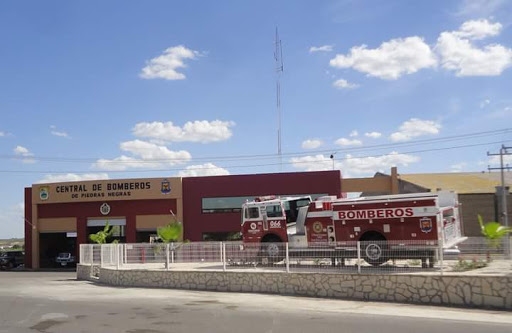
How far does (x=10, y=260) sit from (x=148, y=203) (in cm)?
1780

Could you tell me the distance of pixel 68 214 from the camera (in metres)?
45.3

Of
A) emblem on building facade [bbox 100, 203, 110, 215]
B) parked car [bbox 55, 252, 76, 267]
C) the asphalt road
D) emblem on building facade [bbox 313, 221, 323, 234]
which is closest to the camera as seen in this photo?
the asphalt road

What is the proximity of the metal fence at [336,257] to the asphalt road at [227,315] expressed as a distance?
1382 millimetres

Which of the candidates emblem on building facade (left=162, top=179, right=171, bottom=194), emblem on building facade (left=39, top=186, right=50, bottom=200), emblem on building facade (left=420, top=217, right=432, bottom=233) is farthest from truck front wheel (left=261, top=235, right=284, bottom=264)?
emblem on building facade (left=39, top=186, right=50, bottom=200)

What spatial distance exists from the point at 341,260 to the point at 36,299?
32.2ft

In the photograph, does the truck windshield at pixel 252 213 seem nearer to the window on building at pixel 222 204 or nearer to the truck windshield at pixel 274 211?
the truck windshield at pixel 274 211

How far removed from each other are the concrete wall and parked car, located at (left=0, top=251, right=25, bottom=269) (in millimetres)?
34850

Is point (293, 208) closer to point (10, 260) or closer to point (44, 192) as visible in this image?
point (44, 192)

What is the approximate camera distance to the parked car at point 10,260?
50594mm

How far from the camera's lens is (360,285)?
1603 cm

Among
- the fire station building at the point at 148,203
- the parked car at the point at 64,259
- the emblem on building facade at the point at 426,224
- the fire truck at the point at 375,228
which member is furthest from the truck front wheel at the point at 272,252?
the parked car at the point at 64,259

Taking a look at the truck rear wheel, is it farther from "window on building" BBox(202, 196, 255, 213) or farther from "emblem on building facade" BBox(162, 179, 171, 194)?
"emblem on building facade" BBox(162, 179, 171, 194)

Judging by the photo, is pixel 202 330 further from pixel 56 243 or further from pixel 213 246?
pixel 56 243

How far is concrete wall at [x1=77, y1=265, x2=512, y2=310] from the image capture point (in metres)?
13.9
